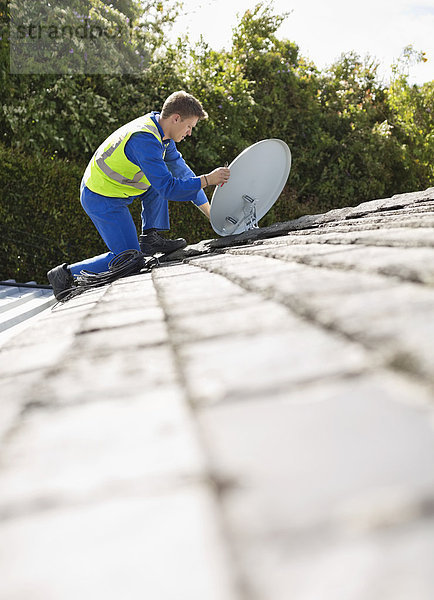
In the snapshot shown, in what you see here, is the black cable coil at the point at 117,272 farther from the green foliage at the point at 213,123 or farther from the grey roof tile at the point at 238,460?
the green foliage at the point at 213,123

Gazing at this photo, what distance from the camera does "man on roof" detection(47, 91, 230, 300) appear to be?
3.57 meters

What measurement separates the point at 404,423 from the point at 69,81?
8271 mm

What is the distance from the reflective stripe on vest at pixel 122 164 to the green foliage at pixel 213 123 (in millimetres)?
3469

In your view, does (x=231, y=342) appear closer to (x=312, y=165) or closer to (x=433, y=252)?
(x=433, y=252)

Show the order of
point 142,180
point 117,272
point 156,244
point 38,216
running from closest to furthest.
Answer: point 117,272, point 142,180, point 156,244, point 38,216

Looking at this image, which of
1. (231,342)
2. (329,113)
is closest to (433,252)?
(231,342)

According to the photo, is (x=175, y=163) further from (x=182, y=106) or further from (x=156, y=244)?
(x=156, y=244)

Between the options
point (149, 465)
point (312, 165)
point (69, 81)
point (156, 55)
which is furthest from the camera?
point (312, 165)

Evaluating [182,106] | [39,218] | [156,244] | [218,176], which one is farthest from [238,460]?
[39,218]

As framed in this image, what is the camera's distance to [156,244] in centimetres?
437

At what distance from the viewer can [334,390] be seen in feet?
2.04

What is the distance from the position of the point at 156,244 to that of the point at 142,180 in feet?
2.14

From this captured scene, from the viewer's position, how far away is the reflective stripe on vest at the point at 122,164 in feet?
12.1

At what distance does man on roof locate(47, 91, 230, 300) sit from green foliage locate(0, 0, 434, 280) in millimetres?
3289
